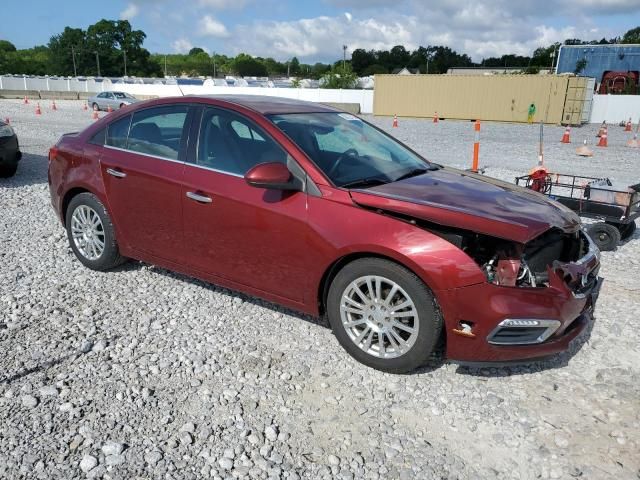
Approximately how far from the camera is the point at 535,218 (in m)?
3.43

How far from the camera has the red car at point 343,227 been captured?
324 cm

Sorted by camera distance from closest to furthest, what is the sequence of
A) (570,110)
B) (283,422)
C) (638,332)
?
(283,422)
(638,332)
(570,110)

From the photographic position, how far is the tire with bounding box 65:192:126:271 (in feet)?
16.1

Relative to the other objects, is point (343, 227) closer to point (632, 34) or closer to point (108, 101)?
point (108, 101)

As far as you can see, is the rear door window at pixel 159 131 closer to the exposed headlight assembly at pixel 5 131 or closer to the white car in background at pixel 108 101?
the exposed headlight assembly at pixel 5 131

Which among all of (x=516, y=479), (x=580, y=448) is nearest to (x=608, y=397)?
(x=580, y=448)

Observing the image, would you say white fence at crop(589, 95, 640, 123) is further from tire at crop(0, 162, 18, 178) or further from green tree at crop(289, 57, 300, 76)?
green tree at crop(289, 57, 300, 76)

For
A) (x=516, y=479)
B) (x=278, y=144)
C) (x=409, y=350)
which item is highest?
(x=278, y=144)

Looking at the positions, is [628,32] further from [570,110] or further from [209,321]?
[209,321]

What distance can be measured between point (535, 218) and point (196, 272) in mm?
2575

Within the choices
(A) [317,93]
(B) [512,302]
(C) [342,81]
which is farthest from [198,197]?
(C) [342,81]

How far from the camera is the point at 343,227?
3504mm

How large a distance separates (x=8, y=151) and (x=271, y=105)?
22.3ft

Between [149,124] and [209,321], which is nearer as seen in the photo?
[209,321]
